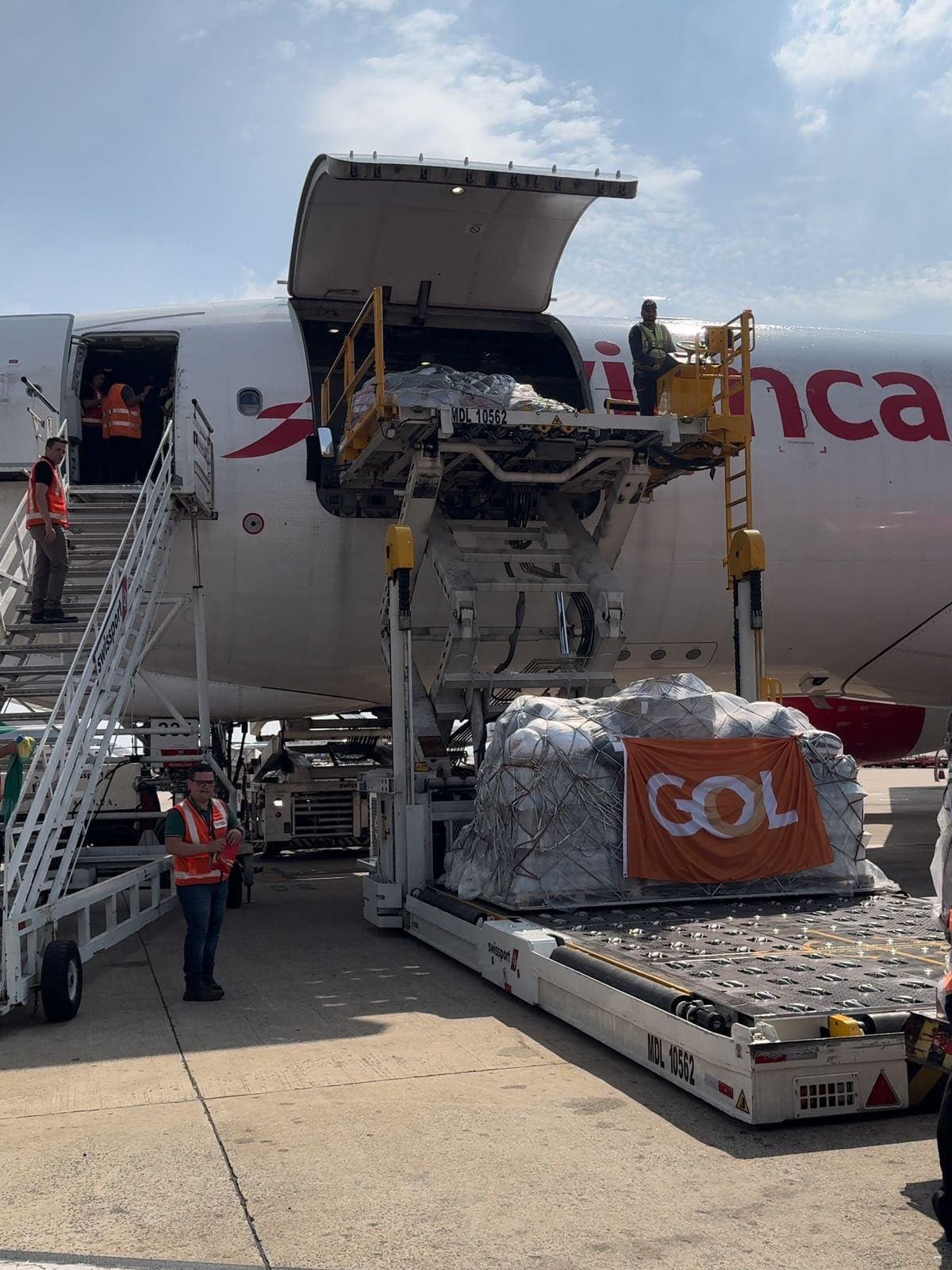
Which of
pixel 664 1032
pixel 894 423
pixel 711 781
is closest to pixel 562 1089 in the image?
pixel 664 1032

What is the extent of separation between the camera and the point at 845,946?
6812 millimetres

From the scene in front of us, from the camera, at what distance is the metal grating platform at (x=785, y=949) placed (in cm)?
555

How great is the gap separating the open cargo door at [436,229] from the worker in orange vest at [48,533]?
3.67m

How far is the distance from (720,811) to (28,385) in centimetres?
763

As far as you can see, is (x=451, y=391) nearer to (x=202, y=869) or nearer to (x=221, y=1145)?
(x=202, y=869)

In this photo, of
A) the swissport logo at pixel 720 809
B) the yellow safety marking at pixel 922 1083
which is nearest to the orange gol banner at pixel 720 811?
the swissport logo at pixel 720 809

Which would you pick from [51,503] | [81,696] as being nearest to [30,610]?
[51,503]

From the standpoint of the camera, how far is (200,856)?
25.7 ft

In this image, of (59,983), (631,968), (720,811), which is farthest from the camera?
(720,811)

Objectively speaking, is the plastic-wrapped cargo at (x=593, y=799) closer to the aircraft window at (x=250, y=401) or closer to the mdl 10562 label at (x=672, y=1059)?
the mdl 10562 label at (x=672, y=1059)

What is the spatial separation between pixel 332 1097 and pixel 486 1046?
1.14m

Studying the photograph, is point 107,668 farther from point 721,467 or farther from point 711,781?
point 721,467

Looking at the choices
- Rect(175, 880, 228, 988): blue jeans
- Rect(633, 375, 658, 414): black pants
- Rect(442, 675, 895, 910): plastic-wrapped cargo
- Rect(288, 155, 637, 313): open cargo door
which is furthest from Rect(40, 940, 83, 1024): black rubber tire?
Rect(633, 375, 658, 414): black pants

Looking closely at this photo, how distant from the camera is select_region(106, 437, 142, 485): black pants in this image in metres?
12.7
